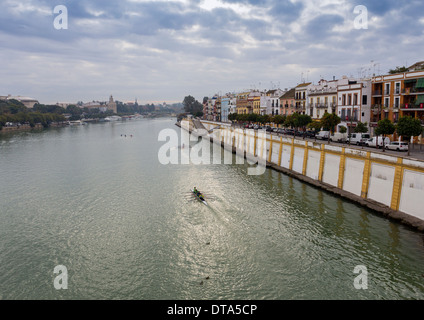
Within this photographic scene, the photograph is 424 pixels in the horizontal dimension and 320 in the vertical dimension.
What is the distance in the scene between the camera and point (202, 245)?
20.3m

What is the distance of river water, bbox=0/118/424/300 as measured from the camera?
52.0ft

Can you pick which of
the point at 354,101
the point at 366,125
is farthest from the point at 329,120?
the point at 354,101

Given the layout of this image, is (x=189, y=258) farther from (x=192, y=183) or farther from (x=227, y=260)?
(x=192, y=183)

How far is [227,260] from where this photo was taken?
723 inches

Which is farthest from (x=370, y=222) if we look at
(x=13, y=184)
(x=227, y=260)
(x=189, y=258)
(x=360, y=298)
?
(x=13, y=184)

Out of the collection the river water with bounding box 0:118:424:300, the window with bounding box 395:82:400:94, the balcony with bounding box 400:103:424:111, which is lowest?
the river water with bounding box 0:118:424:300

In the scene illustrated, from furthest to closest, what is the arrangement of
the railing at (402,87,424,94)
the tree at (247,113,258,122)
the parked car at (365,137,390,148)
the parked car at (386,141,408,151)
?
the tree at (247,113,258,122)
the railing at (402,87,424,94)
the parked car at (365,137,390,148)
the parked car at (386,141,408,151)

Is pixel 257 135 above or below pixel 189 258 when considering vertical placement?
above

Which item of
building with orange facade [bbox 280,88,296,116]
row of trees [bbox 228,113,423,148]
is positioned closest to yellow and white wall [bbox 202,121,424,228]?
row of trees [bbox 228,113,423,148]

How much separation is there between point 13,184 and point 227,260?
33.3 meters

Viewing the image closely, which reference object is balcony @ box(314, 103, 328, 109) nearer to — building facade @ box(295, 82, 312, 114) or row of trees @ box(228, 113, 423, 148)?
building facade @ box(295, 82, 312, 114)

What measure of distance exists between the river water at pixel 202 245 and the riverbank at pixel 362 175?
44.3 inches

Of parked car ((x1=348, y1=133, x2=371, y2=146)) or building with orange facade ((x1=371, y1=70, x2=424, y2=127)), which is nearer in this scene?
building with orange facade ((x1=371, y1=70, x2=424, y2=127))

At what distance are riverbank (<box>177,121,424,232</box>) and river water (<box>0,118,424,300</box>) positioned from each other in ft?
3.69
